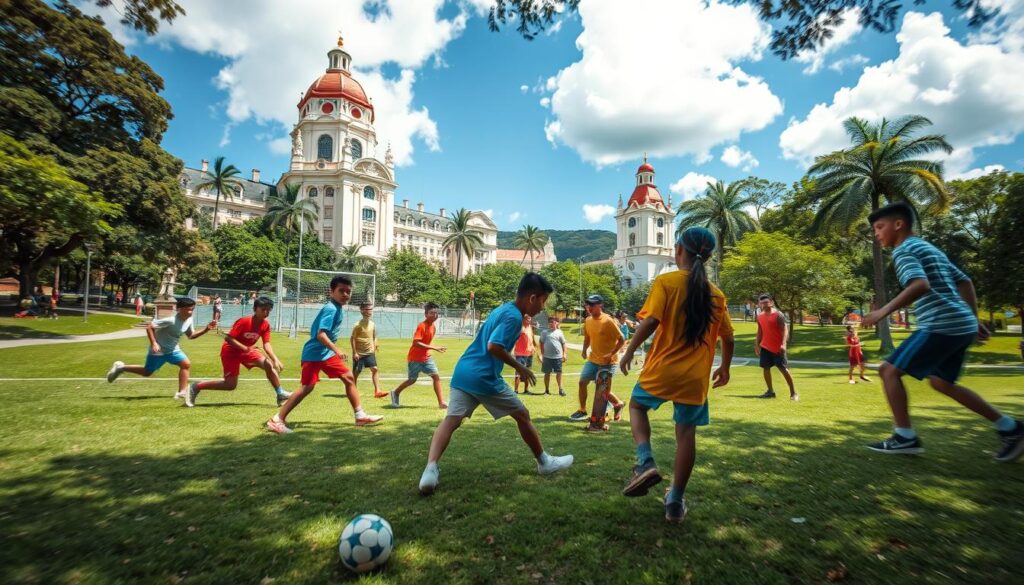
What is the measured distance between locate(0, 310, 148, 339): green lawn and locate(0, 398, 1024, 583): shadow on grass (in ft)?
71.8

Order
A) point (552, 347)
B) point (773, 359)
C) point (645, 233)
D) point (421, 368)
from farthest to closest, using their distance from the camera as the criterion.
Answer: point (645, 233) → point (552, 347) → point (773, 359) → point (421, 368)

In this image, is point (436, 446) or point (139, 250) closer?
point (436, 446)

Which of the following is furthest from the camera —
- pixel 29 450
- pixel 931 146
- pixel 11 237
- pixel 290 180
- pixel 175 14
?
pixel 290 180

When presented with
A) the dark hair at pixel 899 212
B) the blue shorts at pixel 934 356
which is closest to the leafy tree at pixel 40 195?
the dark hair at pixel 899 212

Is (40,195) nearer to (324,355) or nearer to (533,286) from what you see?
(324,355)

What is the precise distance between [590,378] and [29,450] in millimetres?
6760

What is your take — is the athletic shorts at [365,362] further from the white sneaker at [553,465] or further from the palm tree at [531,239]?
the palm tree at [531,239]

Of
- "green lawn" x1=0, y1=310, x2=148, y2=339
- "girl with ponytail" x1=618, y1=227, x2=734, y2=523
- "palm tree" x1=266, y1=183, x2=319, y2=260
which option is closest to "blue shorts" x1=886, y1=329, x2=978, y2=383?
"girl with ponytail" x1=618, y1=227, x2=734, y2=523

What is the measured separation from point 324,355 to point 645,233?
322 feet

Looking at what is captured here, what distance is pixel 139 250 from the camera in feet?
73.1

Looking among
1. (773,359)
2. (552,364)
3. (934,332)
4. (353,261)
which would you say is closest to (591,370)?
(552,364)

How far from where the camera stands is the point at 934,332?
4109 mm

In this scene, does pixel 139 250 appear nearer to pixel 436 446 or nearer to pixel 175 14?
pixel 175 14

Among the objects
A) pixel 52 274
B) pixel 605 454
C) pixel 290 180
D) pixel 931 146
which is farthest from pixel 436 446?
pixel 290 180
